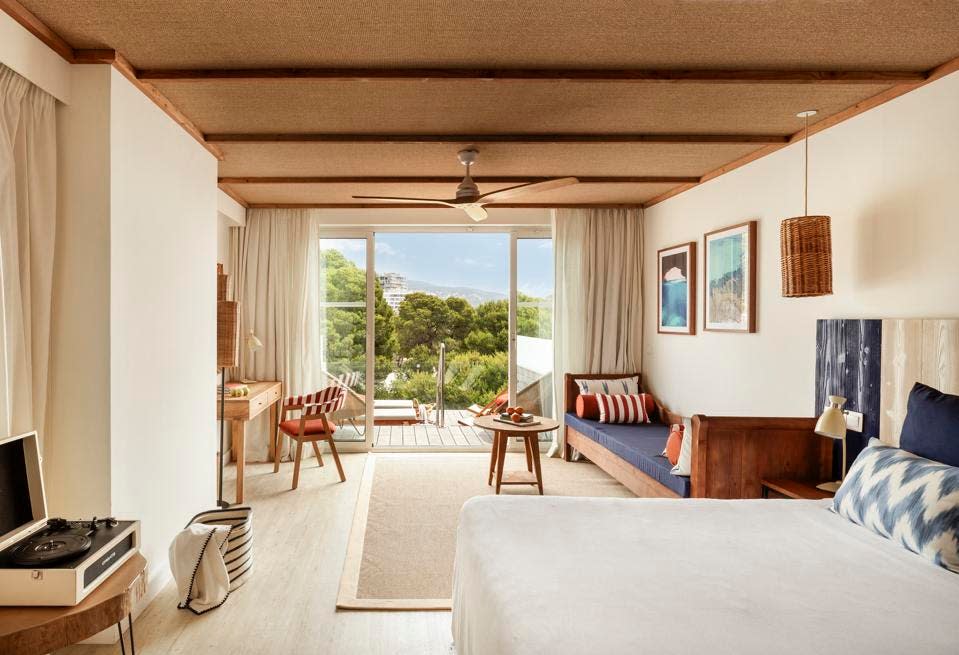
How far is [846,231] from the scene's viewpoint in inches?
118

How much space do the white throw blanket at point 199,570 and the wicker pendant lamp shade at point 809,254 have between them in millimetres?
3126

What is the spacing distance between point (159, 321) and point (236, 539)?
114cm

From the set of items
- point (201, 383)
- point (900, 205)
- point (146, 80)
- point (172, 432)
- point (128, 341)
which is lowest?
point (172, 432)

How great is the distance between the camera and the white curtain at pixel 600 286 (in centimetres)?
568

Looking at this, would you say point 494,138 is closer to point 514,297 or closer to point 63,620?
point 514,297

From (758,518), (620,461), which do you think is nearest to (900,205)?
(758,518)

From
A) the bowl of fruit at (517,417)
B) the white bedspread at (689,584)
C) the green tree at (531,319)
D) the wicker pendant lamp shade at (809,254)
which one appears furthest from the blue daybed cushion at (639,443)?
the wicker pendant lamp shade at (809,254)

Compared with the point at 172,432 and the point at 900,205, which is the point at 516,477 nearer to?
the point at 172,432

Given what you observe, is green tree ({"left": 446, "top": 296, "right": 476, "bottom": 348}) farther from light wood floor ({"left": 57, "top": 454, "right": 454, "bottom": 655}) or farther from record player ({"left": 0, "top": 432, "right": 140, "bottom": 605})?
record player ({"left": 0, "top": 432, "right": 140, "bottom": 605})

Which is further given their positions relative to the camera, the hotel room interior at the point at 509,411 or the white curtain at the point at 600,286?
the white curtain at the point at 600,286

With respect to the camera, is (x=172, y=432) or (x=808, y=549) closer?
(x=808, y=549)

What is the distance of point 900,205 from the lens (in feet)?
8.68

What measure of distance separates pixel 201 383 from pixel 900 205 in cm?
370

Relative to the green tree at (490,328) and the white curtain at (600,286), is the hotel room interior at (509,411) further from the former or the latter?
the green tree at (490,328)
